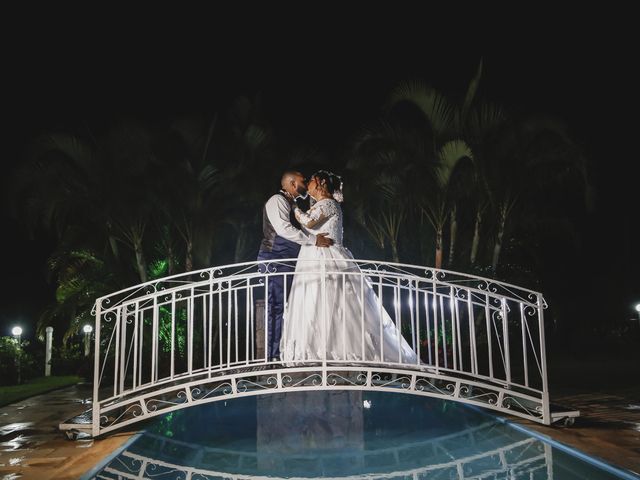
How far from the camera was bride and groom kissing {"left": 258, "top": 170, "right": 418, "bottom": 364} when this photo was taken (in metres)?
5.92

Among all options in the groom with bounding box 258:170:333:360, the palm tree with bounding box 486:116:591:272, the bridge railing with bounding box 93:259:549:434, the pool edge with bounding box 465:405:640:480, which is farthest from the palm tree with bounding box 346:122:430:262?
the pool edge with bounding box 465:405:640:480

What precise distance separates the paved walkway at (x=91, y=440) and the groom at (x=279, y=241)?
6.24 ft

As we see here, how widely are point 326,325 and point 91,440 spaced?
245cm

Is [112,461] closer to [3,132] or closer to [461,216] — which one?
[461,216]

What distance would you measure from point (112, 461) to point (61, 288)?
9.68m

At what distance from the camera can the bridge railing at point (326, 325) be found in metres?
5.25

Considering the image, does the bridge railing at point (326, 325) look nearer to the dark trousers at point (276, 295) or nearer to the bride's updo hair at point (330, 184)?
the dark trousers at point (276, 295)

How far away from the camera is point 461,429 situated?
17.9 feet

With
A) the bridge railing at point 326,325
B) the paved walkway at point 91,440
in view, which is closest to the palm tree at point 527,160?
the bridge railing at point 326,325

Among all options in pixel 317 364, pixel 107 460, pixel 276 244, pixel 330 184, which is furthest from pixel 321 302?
pixel 107 460

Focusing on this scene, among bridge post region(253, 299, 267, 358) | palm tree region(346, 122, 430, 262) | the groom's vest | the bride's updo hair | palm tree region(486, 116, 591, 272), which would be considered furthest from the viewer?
palm tree region(346, 122, 430, 262)

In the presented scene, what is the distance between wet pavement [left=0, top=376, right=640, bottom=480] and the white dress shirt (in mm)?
2657

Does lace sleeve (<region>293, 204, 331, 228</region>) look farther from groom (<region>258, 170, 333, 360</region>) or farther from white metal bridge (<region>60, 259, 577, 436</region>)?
white metal bridge (<region>60, 259, 577, 436</region>)

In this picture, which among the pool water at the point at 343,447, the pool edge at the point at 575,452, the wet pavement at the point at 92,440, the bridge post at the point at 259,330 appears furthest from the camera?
the bridge post at the point at 259,330
